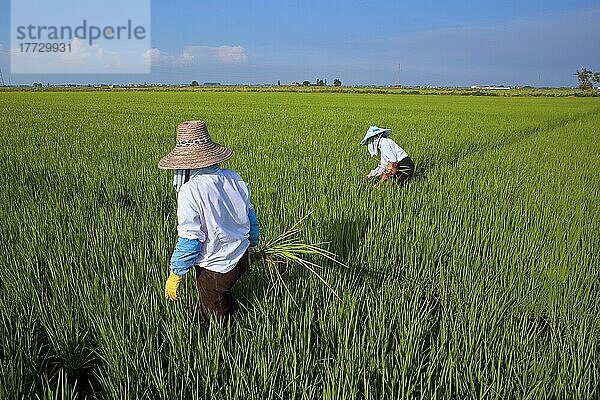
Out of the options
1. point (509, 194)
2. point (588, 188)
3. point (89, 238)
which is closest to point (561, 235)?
point (509, 194)

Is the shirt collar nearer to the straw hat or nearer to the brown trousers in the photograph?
the straw hat

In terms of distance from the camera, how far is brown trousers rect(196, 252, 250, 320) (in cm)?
192

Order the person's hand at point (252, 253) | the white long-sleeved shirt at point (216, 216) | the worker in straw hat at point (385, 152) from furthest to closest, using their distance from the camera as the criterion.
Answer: the worker in straw hat at point (385, 152)
the person's hand at point (252, 253)
the white long-sleeved shirt at point (216, 216)

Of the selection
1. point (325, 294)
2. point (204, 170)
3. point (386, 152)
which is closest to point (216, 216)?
Result: point (204, 170)

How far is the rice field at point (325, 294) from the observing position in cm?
158

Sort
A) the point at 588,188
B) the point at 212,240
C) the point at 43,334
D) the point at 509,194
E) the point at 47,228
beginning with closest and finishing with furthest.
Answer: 1. the point at 212,240
2. the point at 43,334
3. the point at 47,228
4. the point at 509,194
5. the point at 588,188

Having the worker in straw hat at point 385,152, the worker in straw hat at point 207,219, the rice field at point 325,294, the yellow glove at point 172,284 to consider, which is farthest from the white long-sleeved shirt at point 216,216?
the worker in straw hat at point 385,152

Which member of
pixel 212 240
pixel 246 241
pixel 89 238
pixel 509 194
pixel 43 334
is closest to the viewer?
pixel 212 240

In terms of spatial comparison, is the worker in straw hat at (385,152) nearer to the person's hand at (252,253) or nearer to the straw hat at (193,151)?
the person's hand at (252,253)

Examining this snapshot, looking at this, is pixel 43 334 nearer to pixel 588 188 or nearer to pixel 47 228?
pixel 47 228

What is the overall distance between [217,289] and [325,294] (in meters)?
0.55

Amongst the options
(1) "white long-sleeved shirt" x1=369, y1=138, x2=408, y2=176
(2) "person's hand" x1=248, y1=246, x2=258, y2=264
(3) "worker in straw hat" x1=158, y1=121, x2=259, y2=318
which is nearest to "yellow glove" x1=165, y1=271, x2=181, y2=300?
(3) "worker in straw hat" x1=158, y1=121, x2=259, y2=318

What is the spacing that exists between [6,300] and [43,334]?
0.23 meters

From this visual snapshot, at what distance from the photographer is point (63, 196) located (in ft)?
13.2
